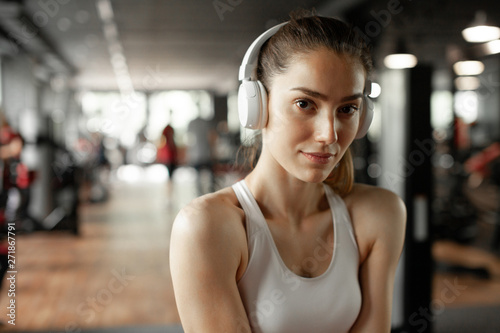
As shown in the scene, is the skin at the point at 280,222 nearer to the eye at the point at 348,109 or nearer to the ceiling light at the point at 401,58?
the eye at the point at 348,109

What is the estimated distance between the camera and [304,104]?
1.00m

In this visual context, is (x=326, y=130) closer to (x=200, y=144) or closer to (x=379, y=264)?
(x=379, y=264)

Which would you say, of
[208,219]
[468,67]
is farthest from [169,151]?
[468,67]

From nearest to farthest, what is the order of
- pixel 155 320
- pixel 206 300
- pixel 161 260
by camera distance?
1. pixel 206 300
2. pixel 155 320
3. pixel 161 260

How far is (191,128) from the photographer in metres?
7.81

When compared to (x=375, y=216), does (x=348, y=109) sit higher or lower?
higher

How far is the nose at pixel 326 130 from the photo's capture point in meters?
0.97

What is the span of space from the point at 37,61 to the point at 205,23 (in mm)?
6055

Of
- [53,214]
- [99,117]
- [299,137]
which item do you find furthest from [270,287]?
[99,117]

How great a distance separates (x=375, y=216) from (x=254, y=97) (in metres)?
0.42

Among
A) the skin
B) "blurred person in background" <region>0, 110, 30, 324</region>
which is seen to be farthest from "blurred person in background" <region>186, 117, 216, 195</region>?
the skin

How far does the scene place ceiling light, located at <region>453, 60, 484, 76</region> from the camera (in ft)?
32.6

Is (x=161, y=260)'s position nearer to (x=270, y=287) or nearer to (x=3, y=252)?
(x=3, y=252)

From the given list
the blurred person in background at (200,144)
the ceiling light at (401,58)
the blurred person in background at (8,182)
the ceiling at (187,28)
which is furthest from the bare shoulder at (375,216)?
the blurred person in background at (200,144)
